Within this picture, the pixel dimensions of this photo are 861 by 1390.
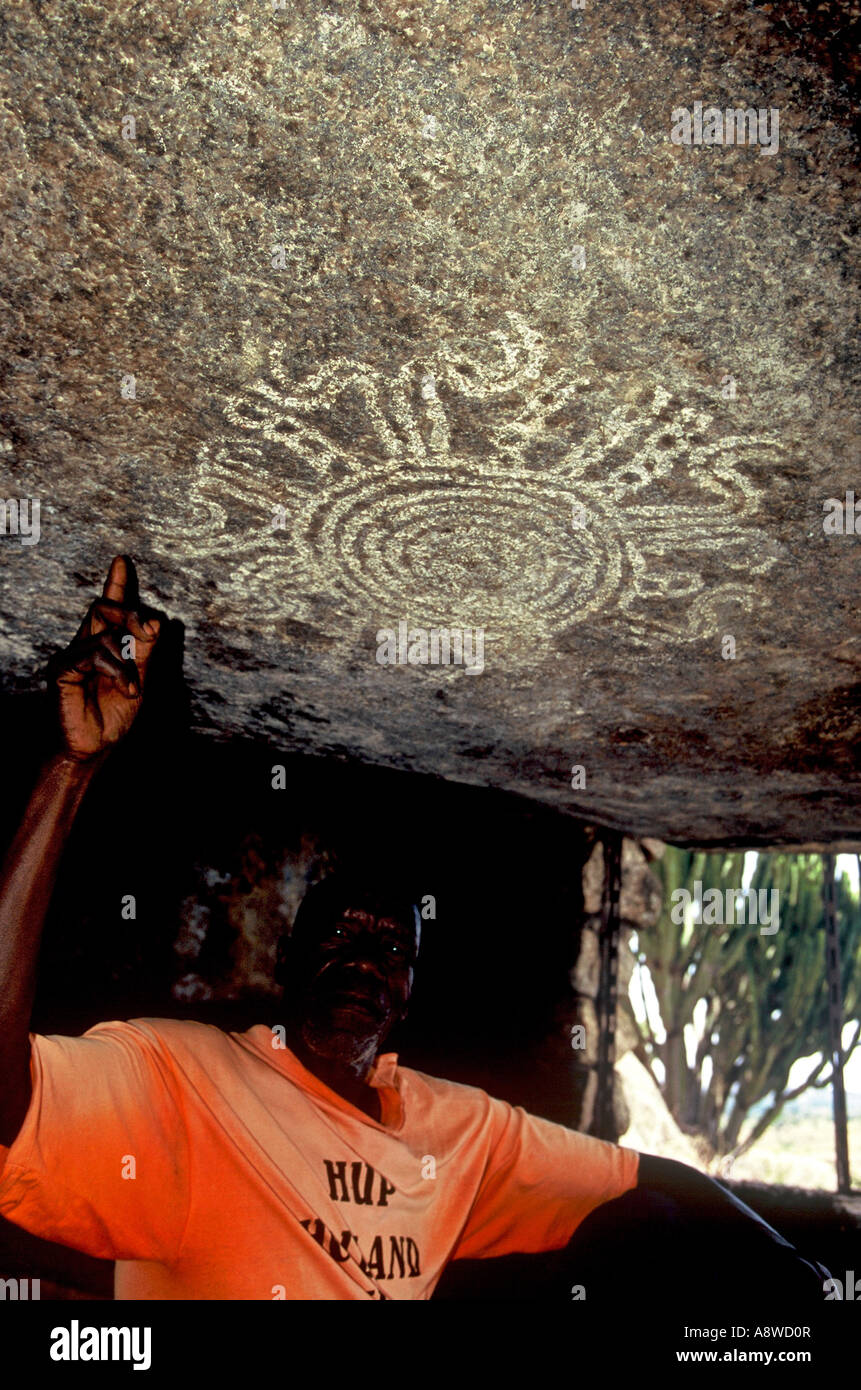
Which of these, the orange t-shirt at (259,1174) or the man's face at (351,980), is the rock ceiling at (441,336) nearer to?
the man's face at (351,980)

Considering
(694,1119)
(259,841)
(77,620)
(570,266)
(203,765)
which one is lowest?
(694,1119)

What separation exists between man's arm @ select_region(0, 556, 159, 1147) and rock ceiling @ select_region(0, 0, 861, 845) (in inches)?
9.6

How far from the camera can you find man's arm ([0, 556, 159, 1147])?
1.46 meters

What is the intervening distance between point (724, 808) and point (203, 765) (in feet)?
5.53

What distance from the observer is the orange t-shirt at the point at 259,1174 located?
1.71 meters

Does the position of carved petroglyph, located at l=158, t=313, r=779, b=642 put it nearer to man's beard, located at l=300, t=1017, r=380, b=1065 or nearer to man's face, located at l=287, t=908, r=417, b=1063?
man's face, located at l=287, t=908, r=417, b=1063

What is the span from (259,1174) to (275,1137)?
10cm

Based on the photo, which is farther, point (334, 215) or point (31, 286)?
point (31, 286)

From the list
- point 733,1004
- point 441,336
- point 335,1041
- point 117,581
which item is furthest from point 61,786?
point 733,1004

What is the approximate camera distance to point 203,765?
2.70 metres

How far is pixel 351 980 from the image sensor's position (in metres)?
2.41

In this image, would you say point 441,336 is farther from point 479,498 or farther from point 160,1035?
point 160,1035

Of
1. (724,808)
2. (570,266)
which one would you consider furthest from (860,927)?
(570,266)
